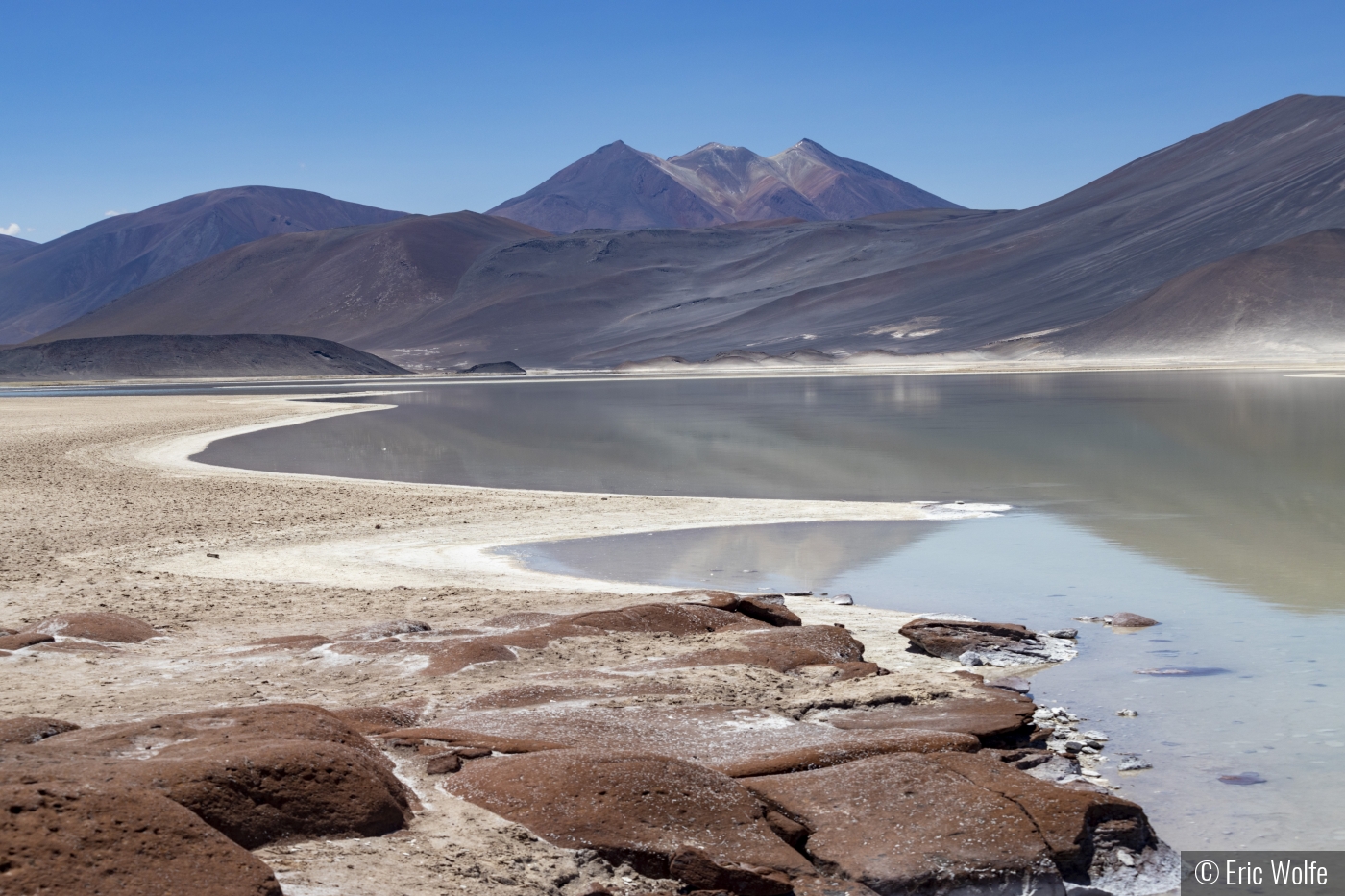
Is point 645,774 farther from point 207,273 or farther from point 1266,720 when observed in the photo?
point 207,273

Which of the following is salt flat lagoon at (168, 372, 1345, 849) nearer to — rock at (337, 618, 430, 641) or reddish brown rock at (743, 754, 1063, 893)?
reddish brown rock at (743, 754, 1063, 893)

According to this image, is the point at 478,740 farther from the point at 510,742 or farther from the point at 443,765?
the point at 443,765

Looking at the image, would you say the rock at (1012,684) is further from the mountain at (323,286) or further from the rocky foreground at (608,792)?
the mountain at (323,286)

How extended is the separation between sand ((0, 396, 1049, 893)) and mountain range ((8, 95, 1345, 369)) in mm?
79589

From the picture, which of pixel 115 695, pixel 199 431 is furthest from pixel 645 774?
pixel 199 431

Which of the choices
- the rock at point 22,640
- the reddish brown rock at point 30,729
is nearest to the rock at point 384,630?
the rock at point 22,640

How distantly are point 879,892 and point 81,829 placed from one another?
2418mm

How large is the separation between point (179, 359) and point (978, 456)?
91.0 meters

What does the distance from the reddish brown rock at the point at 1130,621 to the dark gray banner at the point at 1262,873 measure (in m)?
3.90

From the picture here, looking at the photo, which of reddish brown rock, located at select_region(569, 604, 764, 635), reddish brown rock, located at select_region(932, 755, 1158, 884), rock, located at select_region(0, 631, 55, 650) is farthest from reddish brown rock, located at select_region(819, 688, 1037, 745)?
rock, located at select_region(0, 631, 55, 650)

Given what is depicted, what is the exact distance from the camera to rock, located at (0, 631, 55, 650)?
270 inches

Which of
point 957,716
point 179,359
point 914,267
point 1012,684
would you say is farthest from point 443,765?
point 914,267

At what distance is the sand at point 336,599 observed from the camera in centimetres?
389

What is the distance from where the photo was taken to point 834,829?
14.3ft
